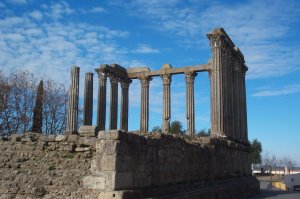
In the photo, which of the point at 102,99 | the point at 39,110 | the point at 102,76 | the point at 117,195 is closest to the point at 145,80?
the point at 102,76

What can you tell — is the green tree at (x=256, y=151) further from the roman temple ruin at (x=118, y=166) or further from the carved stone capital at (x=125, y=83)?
the roman temple ruin at (x=118, y=166)

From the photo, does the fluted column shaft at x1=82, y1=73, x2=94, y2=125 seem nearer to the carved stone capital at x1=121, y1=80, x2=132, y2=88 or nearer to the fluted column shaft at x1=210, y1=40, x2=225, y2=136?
the carved stone capital at x1=121, y1=80, x2=132, y2=88

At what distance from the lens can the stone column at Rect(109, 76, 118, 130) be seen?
1298 inches

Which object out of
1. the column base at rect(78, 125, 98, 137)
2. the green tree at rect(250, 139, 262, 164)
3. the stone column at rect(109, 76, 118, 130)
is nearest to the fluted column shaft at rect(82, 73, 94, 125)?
the stone column at rect(109, 76, 118, 130)

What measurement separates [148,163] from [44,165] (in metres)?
2.93

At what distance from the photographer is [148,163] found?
1134cm

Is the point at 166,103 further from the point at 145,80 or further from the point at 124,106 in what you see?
the point at 124,106

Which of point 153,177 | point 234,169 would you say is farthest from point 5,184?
point 234,169

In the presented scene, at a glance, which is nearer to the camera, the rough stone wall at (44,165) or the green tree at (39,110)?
the rough stone wall at (44,165)

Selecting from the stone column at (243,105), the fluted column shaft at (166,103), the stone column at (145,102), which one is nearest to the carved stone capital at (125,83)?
the stone column at (145,102)

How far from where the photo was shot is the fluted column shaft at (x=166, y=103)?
102 feet

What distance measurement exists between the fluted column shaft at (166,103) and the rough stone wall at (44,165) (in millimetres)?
19939

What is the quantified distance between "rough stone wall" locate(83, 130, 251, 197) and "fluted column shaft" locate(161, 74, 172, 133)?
13769 mm

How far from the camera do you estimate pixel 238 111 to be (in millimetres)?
27406
